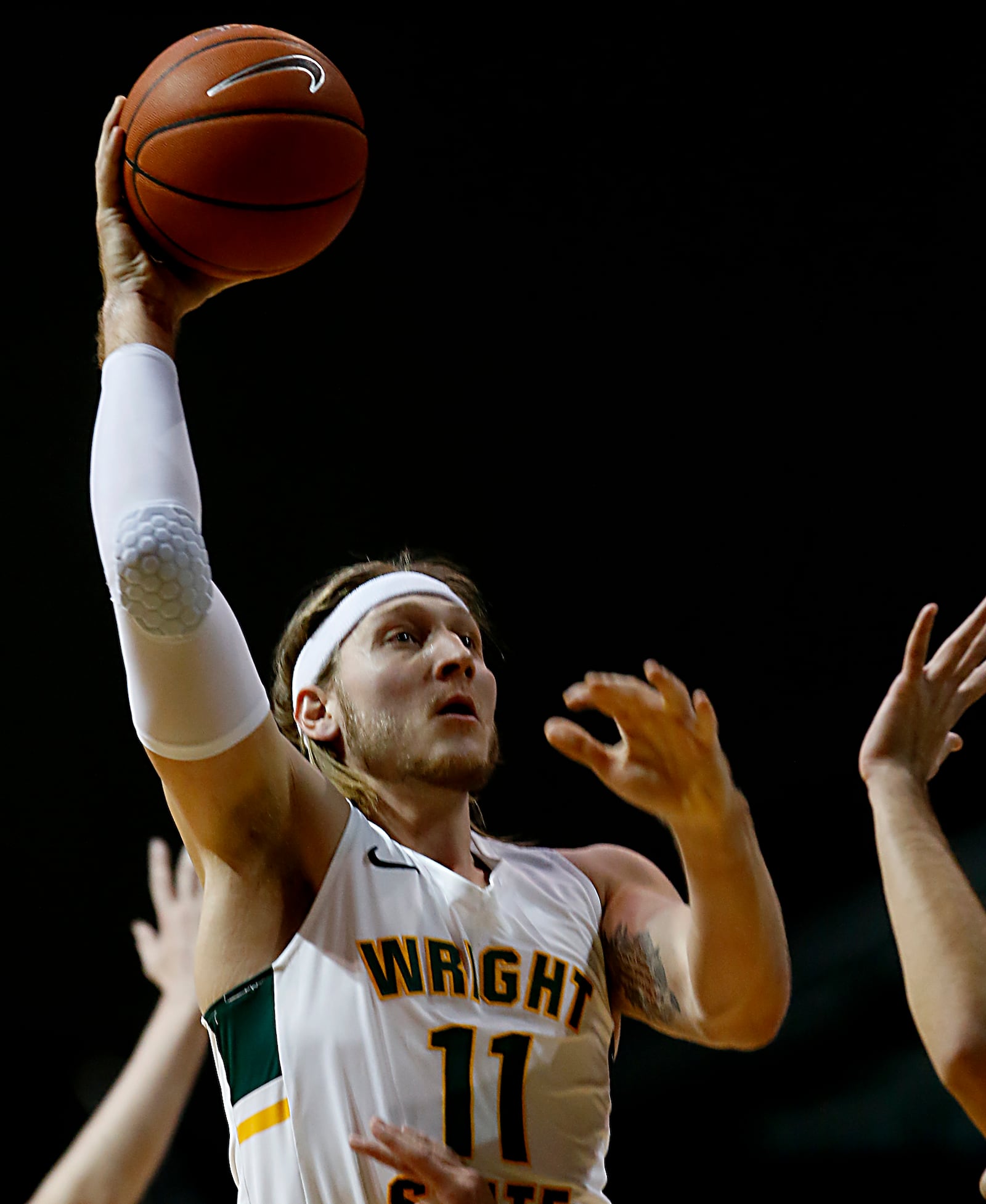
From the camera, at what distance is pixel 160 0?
547cm

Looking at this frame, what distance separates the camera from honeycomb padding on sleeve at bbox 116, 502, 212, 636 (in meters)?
2.08

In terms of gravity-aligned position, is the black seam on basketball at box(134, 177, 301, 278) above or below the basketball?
below

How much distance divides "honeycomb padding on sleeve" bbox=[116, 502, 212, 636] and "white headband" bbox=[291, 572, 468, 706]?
2.55 feet

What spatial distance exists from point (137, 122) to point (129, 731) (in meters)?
2.92

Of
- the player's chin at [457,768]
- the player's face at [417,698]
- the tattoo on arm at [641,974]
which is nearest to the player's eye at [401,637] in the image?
the player's face at [417,698]

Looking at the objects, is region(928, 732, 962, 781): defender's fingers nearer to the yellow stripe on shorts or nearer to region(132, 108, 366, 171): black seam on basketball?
the yellow stripe on shorts

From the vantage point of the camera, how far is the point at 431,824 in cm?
270

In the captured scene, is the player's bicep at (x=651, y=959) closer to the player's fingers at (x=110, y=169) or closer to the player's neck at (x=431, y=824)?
the player's neck at (x=431, y=824)

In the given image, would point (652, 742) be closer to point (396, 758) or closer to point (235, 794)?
point (235, 794)

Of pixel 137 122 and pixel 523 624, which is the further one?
pixel 523 624

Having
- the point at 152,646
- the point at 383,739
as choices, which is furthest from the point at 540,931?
the point at 152,646

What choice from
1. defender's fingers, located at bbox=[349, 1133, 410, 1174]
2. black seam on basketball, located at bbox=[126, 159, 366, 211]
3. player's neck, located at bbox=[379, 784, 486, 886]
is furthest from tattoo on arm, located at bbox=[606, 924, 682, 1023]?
→ black seam on basketball, located at bbox=[126, 159, 366, 211]

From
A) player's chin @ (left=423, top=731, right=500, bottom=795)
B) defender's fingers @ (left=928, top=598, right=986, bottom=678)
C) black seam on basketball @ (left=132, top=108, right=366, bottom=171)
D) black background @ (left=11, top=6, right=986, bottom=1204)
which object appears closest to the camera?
defender's fingers @ (left=928, top=598, right=986, bottom=678)

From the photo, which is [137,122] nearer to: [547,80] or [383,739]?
[383,739]
